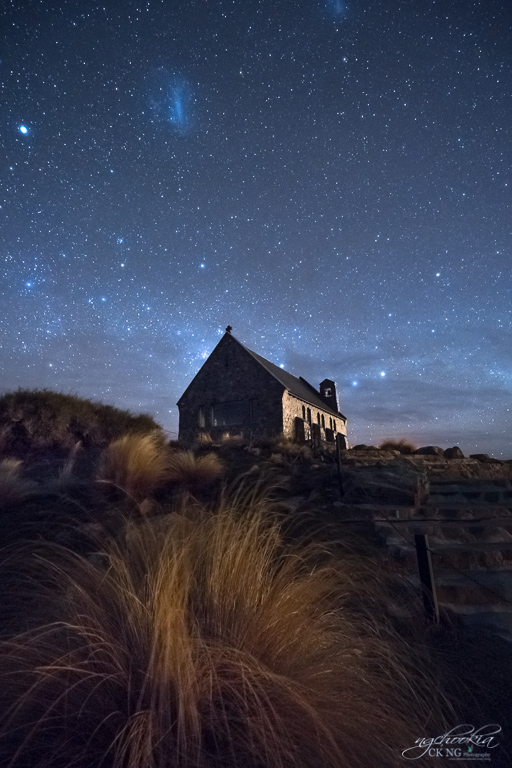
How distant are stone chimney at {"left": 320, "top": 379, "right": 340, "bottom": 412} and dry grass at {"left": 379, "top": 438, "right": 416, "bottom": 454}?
1126 centimetres

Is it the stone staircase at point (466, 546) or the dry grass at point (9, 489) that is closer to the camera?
the stone staircase at point (466, 546)

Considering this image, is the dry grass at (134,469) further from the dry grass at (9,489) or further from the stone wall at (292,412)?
the stone wall at (292,412)

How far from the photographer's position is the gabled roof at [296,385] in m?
22.9

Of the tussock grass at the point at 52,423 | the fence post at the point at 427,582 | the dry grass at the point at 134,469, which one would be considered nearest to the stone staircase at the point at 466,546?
the fence post at the point at 427,582

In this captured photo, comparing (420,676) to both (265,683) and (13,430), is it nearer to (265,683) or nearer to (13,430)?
(265,683)

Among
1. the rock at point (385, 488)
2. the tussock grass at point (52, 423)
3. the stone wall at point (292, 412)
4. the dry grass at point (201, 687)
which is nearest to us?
the dry grass at point (201, 687)

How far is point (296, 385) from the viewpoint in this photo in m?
27.3

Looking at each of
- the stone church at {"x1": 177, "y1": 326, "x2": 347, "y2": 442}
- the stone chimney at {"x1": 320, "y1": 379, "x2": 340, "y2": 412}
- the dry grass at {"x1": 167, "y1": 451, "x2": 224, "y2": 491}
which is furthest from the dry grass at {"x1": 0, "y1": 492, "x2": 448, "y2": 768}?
the stone chimney at {"x1": 320, "y1": 379, "x2": 340, "y2": 412}

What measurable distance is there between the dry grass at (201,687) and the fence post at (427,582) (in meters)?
1.43

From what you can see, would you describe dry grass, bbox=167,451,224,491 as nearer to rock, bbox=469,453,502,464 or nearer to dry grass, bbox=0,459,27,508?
dry grass, bbox=0,459,27,508
